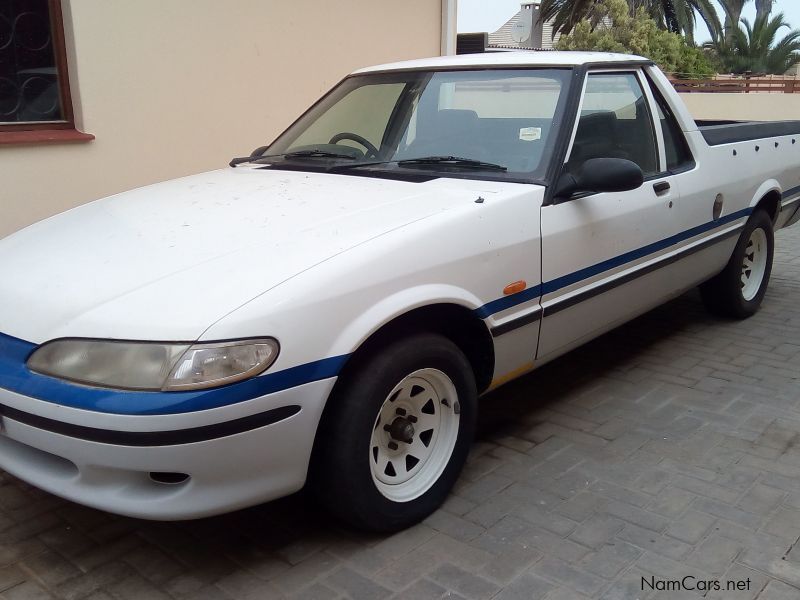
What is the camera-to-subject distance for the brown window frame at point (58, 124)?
18.2 ft

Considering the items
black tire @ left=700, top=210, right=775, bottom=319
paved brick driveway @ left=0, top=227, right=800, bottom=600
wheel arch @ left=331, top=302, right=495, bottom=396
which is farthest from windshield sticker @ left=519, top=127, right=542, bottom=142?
black tire @ left=700, top=210, right=775, bottom=319

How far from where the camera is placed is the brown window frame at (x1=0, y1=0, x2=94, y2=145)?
5543mm

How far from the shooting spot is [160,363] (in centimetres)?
235

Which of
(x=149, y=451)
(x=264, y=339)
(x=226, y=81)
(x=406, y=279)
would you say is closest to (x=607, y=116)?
(x=406, y=279)

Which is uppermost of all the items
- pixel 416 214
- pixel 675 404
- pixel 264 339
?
pixel 416 214

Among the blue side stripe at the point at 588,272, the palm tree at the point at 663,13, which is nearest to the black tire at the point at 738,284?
the blue side stripe at the point at 588,272

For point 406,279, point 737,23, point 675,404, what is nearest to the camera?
point 406,279

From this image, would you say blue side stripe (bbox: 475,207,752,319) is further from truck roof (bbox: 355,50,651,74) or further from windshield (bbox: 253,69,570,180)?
truck roof (bbox: 355,50,651,74)

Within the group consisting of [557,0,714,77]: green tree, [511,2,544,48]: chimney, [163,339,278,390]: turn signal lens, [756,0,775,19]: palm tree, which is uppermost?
[756,0,775,19]: palm tree

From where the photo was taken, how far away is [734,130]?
5.14 m

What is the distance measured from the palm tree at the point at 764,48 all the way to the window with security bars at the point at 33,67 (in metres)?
32.4

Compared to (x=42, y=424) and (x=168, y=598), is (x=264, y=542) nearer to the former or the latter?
(x=168, y=598)

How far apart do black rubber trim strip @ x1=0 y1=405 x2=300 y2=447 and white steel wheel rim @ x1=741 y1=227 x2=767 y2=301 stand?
425 centimetres

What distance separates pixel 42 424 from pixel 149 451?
38 centimetres
